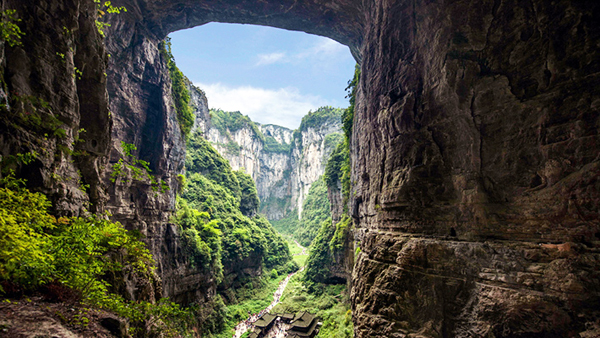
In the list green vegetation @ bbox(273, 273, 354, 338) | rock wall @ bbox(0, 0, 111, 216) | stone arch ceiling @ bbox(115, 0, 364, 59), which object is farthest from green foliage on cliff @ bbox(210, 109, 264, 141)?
rock wall @ bbox(0, 0, 111, 216)

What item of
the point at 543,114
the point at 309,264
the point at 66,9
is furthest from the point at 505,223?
the point at 309,264

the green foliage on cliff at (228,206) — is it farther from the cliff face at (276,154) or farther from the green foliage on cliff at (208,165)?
the cliff face at (276,154)

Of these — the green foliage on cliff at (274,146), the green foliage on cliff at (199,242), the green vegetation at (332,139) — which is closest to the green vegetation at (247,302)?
the green foliage on cliff at (199,242)

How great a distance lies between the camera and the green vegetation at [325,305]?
18.4 meters

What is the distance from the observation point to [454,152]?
10.0 m

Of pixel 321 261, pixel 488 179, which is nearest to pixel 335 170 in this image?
pixel 321 261

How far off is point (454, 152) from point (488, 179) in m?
1.59

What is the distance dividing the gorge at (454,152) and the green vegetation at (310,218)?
179ft

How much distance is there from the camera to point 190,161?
4119cm

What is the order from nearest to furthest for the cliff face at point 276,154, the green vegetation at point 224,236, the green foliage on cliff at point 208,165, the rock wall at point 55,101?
1. the rock wall at point 55,101
2. the green vegetation at point 224,236
3. the green foliage on cliff at point 208,165
4. the cliff face at point 276,154

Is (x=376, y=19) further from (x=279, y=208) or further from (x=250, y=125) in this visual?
(x=279, y=208)

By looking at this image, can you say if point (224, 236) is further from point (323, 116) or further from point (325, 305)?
point (323, 116)

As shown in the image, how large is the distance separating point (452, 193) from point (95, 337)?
11.3 meters

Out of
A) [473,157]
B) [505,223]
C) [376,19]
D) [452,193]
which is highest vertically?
[376,19]
